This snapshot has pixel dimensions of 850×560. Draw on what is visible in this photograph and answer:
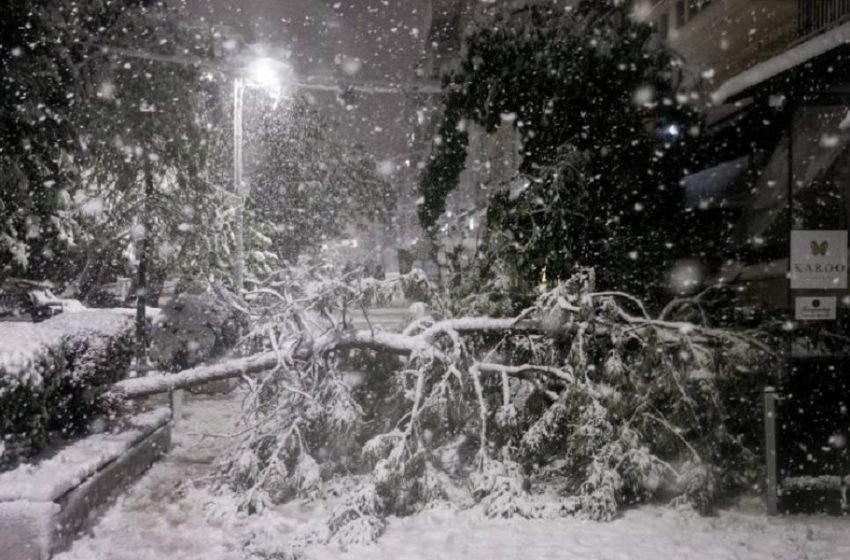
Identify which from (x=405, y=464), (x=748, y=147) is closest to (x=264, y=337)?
(x=405, y=464)

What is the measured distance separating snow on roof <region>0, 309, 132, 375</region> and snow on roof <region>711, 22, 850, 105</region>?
880 cm

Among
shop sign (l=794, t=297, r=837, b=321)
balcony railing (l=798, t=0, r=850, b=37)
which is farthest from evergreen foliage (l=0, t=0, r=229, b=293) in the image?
balcony railing (l=798, t=0, r=850, b=37)

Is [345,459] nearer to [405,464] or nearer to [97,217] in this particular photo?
[405,464]

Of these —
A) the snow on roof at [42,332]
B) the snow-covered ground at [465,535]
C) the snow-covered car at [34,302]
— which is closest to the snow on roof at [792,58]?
the snow-covered ground at [465,535]

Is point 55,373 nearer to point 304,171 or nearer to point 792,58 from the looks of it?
point 792,58

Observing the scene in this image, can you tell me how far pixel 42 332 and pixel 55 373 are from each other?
49 centimetres

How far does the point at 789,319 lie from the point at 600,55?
15.5 feet

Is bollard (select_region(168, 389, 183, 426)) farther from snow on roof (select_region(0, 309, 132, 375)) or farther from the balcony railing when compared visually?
the balcony railing

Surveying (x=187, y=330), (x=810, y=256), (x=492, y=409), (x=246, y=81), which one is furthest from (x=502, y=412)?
(x=246, y=81)

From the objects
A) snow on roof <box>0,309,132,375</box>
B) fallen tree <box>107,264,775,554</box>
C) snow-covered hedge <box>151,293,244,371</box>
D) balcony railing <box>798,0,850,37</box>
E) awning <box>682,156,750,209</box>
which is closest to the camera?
snow on roof <box>0,309,132,375</box>

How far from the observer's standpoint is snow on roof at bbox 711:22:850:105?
7320 mm

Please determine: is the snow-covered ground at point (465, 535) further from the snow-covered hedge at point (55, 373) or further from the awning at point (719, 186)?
the awning at point (719, 186)

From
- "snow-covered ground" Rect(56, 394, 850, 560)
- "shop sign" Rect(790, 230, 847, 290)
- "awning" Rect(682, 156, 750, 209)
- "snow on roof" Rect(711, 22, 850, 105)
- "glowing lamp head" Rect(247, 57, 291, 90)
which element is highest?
"glowing lamp head" Rect(247, 57, 291, 90)

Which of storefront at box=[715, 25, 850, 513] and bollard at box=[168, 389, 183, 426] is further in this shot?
bollard at box=[168, 389, 183, 426]
